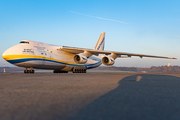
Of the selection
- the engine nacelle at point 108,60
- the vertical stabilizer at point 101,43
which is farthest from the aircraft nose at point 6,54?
the vertical stabilizer at point 101,43

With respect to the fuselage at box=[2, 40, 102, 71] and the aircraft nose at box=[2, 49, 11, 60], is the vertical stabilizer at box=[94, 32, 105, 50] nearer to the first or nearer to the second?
the fuselage at box=[2, 40, 102, 71]

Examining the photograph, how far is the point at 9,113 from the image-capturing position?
86.7 inches

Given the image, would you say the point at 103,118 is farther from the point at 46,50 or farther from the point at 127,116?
the point at 46,50

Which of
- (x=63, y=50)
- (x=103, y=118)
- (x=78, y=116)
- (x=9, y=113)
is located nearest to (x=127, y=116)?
(x=103, y=118)

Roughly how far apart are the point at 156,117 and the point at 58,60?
56.4 feet

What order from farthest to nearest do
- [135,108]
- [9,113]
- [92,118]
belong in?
A: [135,108], [9,113], [92,118]

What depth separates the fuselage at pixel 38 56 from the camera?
15.5 m

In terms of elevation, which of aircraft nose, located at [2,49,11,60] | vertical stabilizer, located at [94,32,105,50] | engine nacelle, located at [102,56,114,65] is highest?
vertical stabilizer, located at [94,32,105,50]

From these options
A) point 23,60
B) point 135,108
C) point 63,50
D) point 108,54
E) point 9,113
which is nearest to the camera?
point 9,113

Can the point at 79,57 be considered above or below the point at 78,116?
above

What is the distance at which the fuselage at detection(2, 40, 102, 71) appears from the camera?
50.7 feet

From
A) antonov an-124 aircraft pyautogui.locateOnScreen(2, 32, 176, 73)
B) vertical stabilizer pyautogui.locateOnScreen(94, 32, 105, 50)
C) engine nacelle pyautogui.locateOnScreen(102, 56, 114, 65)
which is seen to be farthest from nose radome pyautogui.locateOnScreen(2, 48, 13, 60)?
vertical stabilizer pyautogui.locateOnScreen(94, 32, 105, 50)

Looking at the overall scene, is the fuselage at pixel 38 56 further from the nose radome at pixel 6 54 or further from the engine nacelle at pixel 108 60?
the engine nacelle at pixel 108 60

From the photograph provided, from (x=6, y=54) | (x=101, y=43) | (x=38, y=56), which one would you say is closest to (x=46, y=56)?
(x=38, y=56)
